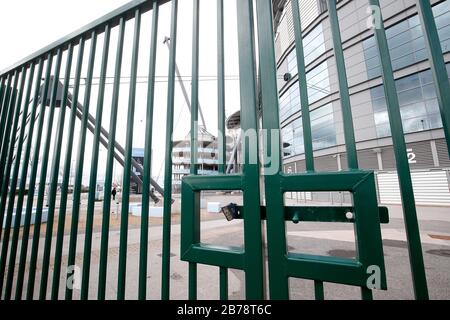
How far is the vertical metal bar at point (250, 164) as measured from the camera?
929mm

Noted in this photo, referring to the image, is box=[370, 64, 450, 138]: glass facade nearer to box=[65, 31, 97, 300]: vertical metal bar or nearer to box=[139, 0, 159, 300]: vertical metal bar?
box=[139, 0, 159, 300]: vertical metal bar

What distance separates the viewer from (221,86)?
117 cm

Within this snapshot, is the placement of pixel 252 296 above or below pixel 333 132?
below

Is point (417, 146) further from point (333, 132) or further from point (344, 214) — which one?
point (344, 214)

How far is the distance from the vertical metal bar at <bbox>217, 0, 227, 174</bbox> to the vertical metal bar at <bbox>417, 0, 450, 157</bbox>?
860mm

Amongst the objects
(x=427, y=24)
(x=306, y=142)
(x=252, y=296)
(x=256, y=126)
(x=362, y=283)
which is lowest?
(x=252, y=296)

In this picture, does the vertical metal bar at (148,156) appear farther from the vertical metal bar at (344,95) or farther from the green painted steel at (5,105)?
the green painted steel at (5,105)

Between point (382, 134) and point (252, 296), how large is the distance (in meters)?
18.7

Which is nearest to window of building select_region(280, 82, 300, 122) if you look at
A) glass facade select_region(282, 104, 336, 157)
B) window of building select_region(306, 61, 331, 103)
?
glass facade select_region(282, 104, 336, 157)

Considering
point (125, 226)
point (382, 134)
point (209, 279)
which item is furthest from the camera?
point (382, 134)

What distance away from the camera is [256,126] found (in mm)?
1026

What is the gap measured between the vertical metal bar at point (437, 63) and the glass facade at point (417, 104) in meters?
16.9
